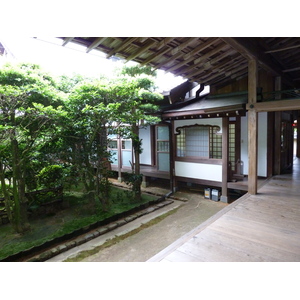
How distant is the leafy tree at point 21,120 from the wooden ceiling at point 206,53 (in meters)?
1.42

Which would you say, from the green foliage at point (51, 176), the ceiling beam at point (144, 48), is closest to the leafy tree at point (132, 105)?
the ceiling beam at point (144, 48)

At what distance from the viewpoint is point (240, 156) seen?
6.86 m

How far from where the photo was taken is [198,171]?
7020mm

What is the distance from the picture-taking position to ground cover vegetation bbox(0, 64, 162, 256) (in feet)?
13.2

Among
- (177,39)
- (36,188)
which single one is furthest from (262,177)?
(36,188)

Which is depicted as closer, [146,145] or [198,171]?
[198,171]

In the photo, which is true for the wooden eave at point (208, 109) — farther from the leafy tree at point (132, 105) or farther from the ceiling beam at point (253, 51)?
the ceiling beam at point (253, 51)

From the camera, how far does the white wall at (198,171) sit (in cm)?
659

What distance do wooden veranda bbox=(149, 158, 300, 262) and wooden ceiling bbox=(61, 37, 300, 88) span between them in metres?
3.05

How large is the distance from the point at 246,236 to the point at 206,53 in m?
4.05

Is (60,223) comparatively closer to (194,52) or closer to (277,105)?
(194,52)

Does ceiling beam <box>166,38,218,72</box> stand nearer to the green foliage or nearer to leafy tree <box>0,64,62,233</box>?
leafy tree <box>0,64,62,233</box>

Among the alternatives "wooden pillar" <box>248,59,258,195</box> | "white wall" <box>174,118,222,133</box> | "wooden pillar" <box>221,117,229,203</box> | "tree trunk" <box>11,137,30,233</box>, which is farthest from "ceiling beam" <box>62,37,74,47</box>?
"white wall" <box>174,118,222,133</box>

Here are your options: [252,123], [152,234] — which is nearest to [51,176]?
[152,234]
